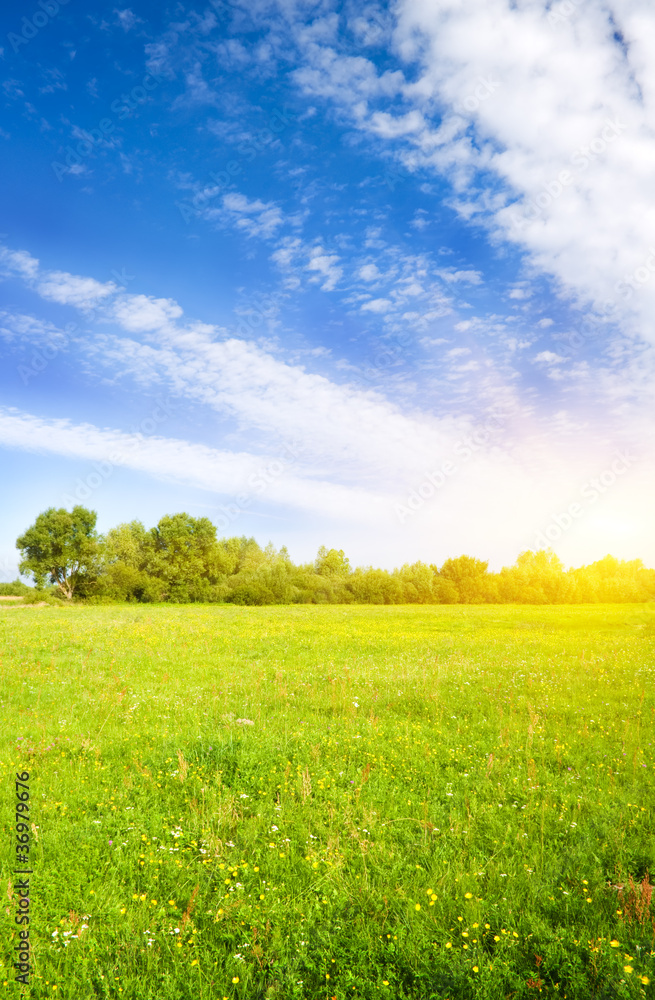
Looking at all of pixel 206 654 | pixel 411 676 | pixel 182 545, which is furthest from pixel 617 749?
pixel 182 545

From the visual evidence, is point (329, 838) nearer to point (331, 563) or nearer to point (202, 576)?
point (202, 576)

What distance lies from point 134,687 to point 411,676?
805cm

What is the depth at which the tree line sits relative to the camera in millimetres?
68125

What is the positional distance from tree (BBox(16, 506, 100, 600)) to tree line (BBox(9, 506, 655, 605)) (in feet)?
0.40

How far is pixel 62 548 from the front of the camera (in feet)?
228

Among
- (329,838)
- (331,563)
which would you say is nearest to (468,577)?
(331,563)

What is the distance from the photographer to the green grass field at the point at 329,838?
194 inches

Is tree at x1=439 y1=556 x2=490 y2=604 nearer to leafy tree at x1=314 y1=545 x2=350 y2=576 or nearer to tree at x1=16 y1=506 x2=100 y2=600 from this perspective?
leafy tree at x1=314 y1=545 x2=350 y2=576

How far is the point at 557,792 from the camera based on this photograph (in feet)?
27.4

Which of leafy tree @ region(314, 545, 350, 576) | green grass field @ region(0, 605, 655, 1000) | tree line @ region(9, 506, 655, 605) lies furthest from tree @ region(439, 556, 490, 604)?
green grass field @ region(0, 605, 655, 1000)

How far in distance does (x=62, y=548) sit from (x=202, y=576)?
751 inches

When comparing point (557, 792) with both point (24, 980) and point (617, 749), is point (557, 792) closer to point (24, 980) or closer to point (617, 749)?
point (617, 749)

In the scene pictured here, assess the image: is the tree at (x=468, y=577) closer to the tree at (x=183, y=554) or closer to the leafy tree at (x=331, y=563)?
the leafy tree at (x=331, y=563)

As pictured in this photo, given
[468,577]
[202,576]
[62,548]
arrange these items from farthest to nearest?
Result: [468,577], [202,576], [62,548]
